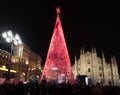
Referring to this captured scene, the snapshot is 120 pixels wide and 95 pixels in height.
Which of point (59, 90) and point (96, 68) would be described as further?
point (96, 68)

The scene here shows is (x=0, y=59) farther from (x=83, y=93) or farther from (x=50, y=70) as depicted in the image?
(x=83, y=93)

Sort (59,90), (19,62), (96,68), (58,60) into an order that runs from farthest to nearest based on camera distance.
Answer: (96,68)
(19,62)
(58,60)
(59,90)

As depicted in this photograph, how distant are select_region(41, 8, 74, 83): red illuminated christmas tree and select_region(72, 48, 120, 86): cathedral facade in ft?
141

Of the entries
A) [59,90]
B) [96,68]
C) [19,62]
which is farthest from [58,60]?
[96,68]

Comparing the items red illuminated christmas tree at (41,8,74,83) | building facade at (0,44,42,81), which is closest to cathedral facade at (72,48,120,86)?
building facade at (0,44,42,81)

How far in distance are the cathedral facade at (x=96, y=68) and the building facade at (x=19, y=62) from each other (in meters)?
20.6

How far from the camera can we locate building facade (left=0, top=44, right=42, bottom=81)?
163 ft

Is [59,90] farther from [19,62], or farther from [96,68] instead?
[96,68]

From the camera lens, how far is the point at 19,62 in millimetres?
55906

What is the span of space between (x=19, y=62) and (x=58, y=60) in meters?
27.4

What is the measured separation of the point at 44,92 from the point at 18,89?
80.3 inches

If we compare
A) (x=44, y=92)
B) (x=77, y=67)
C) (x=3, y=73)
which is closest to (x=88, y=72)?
(x=77, y=67)

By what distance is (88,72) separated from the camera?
76.7 metres

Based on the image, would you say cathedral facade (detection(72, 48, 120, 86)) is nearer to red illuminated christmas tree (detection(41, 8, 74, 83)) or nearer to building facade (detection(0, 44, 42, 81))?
building facade (detection(0, 44, 42, 81))
